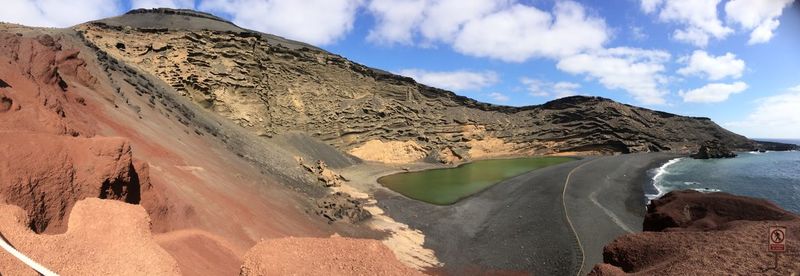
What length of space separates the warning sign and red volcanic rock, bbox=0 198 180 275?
7729 millimetres

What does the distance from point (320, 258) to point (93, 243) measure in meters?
3.11

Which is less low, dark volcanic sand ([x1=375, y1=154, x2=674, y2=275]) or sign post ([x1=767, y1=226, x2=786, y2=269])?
sign post ([x1=767, y1=226, x2=786, y2=269])

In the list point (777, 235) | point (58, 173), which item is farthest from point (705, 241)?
point (58, 173)

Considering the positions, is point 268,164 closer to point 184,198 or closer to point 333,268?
point 184,198

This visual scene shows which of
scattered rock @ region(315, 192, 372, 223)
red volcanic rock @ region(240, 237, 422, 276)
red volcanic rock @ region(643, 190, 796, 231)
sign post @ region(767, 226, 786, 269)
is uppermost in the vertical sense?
sign post @ region(767, 226, 786, 269)

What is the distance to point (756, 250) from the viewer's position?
577 cm

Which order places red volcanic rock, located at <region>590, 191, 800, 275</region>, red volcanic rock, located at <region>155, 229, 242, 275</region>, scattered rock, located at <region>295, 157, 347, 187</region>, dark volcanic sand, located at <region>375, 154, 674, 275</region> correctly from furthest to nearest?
1. scattered rock, located at <region>295, 157, 347, 187</region>
2. dark volcanic sand, located at <region>375, 154, 674, 275</region>
3. red volcanic rock, located at <region>155, 229, 242, 275</region>
4. red volcanic rock, located at <region>590, 191, 800, 275</region>

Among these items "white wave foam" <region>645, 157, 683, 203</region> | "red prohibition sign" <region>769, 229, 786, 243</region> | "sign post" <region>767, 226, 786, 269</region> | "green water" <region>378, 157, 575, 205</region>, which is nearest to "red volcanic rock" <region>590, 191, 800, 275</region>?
"sign post" <region>767, 226, 786, 269</region>

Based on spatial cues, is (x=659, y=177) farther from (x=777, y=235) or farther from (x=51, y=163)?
(x=51, y=163)

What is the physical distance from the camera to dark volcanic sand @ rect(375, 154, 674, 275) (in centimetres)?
1816

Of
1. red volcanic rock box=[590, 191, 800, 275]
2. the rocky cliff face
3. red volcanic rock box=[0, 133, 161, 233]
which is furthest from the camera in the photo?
the rocky cliff face

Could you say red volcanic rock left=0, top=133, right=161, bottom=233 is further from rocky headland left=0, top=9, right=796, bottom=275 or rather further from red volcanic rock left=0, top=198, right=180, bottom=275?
red volcanic rock left=0, top=198, right=180, bottom=275

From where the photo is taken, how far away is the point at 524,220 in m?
23.2

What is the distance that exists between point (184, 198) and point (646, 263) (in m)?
10.1
